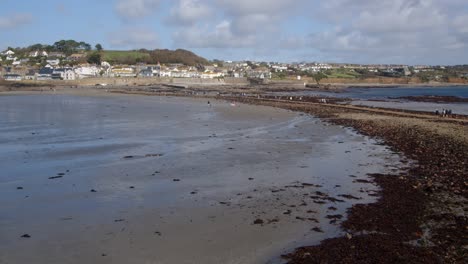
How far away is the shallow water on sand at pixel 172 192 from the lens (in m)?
6.14

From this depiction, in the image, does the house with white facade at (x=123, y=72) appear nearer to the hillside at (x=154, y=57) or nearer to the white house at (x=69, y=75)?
the white house at (x=69, y=75)

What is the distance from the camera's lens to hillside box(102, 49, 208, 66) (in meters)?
135

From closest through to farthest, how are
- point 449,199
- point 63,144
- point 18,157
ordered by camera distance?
point 449,199 → point 18,157 → point 63,144

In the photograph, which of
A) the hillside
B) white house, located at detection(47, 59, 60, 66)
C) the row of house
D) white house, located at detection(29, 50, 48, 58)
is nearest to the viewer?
white house, located at detection(47, 59, 60, 66)

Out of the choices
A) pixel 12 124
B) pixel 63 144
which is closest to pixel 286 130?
pixel 63 144

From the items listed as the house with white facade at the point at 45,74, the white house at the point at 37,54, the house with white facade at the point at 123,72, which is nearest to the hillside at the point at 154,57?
the white house at the point at 37,54

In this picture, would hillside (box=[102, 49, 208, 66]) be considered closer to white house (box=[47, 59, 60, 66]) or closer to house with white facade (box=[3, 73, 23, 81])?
white house (box=[47, 59, 60, 66])

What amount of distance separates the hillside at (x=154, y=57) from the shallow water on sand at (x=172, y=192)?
120103mm

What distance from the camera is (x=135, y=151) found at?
1433 centimetres

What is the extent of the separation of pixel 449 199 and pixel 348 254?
12.5ft

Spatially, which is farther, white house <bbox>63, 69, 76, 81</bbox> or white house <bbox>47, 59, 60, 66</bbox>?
white house <bbox>47, 59, 60, 66</bbox>

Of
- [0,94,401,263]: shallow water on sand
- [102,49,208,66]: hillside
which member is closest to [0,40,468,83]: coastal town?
[102,49,208,66]: hillside

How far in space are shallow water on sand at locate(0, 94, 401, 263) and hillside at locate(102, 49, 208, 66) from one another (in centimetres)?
12010

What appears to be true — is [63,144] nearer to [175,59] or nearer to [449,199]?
[449,199]
